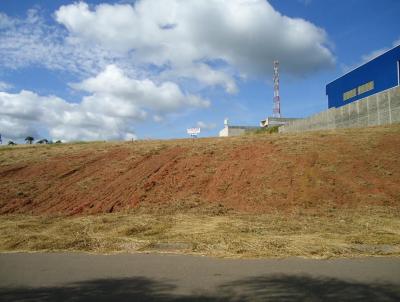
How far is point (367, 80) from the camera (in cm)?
A: 3797

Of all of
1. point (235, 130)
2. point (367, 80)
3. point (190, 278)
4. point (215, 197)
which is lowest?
point (190, 278)

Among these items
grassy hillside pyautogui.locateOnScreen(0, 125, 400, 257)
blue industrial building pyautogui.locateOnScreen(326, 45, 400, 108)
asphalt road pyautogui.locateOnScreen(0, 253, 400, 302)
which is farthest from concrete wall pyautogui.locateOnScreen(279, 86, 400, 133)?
asphalt road pyautogui.locateOnScreen(0, 253, 400, 302)

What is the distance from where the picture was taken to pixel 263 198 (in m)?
13.1

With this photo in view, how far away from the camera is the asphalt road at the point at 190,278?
5078 millimetres

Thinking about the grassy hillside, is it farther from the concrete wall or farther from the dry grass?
the concrete wall

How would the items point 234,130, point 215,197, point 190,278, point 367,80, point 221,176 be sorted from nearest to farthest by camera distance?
point 190,278, point 215,197, point 221,176, point 367,80, point 234,130

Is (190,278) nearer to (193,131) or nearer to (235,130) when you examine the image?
(193,131)

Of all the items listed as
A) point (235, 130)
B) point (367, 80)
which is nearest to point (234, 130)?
point (235, 130)

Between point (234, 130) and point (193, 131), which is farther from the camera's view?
point (234, 130)

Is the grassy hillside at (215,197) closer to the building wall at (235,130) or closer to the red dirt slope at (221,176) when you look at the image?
the red dirt slope at (221,176)

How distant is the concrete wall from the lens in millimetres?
25328

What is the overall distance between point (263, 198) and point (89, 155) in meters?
10.0

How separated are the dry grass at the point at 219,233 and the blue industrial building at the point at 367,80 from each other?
24793 millimetres

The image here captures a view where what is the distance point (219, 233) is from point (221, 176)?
6.33m
